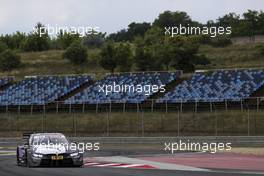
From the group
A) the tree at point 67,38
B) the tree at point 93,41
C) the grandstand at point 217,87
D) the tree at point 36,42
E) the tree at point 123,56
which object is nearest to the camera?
the grandstand at point 217,87

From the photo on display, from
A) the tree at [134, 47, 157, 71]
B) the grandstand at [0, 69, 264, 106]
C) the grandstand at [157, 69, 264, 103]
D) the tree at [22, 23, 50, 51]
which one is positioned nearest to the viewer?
the grandstand at [157, 69, 264, 103]

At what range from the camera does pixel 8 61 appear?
82438mm

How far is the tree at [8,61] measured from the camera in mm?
81938

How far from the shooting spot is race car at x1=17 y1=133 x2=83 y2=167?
21.6m

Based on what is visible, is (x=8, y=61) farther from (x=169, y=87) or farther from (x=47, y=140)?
(x=47, y=140)

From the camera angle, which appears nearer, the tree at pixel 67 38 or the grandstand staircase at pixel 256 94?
the grandstand staircase at pixel 256 94

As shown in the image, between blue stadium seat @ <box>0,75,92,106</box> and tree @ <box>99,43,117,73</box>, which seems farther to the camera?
tree @ <box>99,43,117,73</box>

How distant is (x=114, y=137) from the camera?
144ft

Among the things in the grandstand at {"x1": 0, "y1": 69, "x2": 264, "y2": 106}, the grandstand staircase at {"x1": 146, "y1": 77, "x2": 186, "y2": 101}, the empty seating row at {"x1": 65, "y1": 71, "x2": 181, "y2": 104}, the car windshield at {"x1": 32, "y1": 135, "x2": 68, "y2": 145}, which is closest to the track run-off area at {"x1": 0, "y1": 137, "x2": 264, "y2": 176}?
the car windshield at {"x1": 32, "y1": 135, "x2": 68, "y2": 145}

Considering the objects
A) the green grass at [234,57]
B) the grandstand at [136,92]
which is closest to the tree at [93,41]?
the green grass at [234,57]

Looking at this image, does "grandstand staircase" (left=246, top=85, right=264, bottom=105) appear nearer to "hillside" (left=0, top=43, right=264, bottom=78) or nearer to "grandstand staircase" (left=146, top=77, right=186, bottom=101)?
"grandstand staircase" (left=146, top=77, right=186, bottom=101)

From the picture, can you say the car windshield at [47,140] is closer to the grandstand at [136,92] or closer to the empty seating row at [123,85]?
the grandstand at [136,92]

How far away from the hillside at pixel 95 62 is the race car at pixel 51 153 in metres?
54.0

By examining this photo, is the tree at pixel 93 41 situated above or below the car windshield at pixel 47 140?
above
